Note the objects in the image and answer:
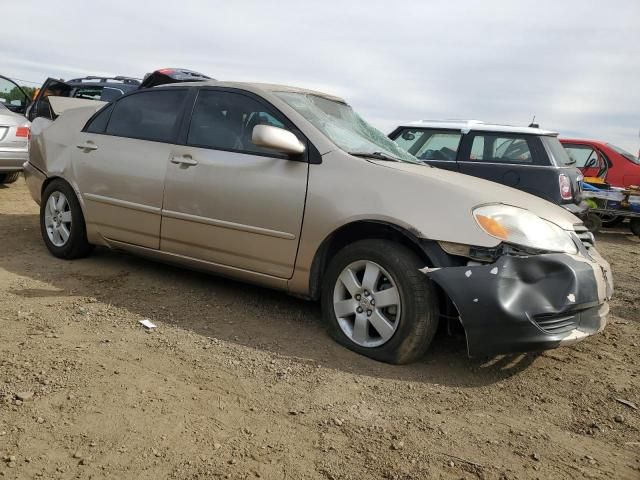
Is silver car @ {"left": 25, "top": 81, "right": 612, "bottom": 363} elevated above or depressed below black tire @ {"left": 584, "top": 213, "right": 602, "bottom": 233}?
above

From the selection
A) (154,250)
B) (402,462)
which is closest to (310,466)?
(402,462)

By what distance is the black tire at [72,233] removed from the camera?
5.02 meters

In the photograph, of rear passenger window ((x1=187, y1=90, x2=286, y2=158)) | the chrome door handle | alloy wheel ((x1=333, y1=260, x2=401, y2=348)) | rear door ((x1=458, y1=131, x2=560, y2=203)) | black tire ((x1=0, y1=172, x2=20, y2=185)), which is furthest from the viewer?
black tire ((x1=0, y1=172, x2=20, y2=185))

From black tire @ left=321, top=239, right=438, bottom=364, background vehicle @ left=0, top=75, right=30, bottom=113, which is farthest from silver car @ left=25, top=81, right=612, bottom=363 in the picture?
background vehicle @ left=0, top=75, right=30, bottom=113

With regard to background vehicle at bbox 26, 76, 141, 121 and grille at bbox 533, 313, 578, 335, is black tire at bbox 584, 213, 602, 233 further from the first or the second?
background vehicle at bbox 26, 76, 141, 121

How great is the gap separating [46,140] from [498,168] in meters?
5.27

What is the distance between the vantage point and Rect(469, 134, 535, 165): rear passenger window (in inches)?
295

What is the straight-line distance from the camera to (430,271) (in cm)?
325

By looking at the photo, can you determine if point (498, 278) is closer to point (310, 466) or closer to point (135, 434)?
point (310, 466)

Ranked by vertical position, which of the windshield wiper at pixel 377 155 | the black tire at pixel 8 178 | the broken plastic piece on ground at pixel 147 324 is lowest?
the black tire at pixel 8 178

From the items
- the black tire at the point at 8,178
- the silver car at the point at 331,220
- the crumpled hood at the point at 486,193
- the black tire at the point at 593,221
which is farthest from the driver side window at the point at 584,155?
the black tire at the point at 8,178

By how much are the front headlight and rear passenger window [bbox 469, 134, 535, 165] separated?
4.30 meters

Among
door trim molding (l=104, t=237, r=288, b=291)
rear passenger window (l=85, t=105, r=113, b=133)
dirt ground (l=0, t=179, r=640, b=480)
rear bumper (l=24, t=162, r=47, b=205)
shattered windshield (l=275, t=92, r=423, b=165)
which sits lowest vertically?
dirt ground (l=0, t=179, r=640, b=480)

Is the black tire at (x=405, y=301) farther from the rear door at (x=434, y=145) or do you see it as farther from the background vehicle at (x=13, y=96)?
the background vehicle at (x=13, y=96)
